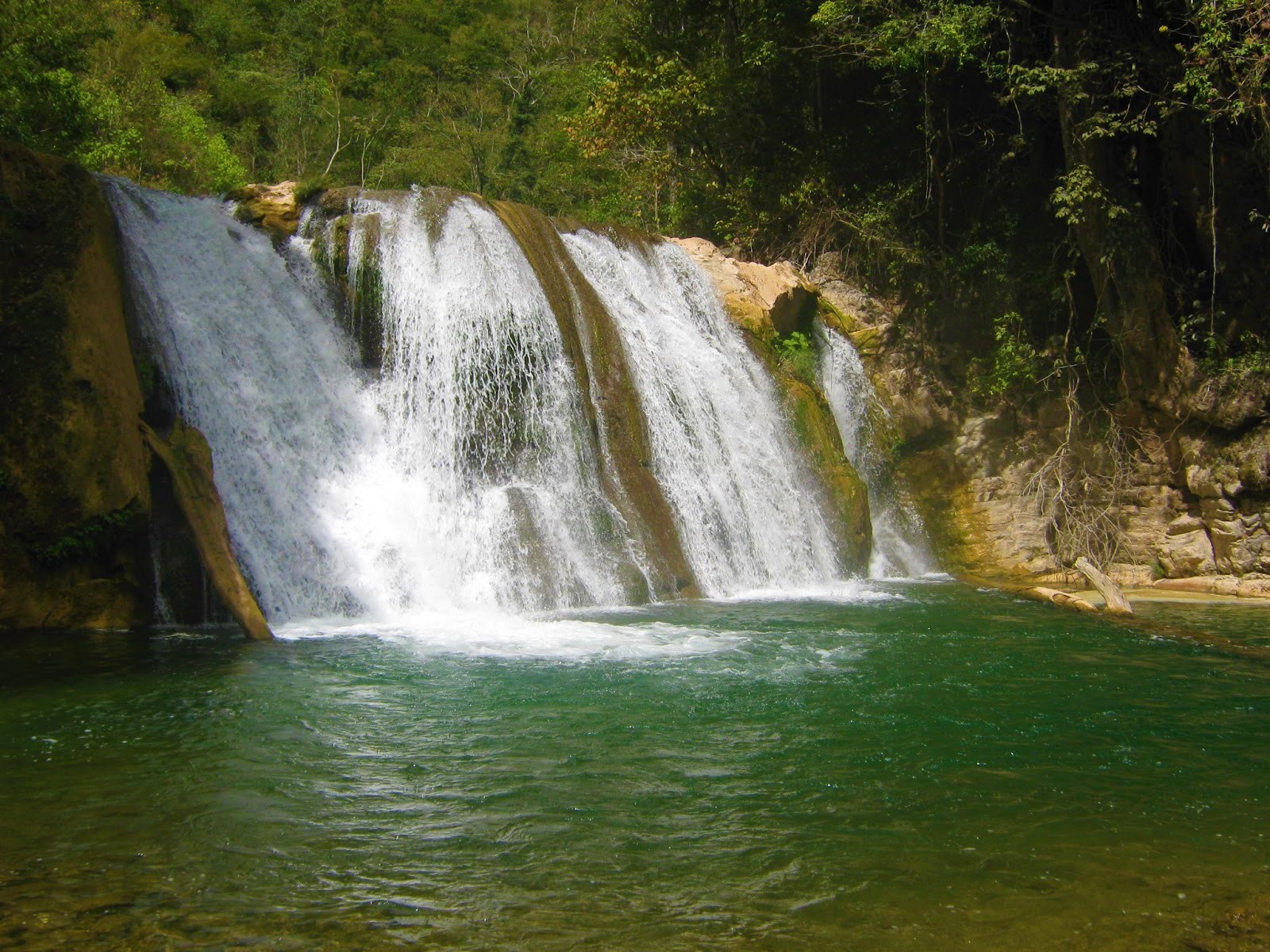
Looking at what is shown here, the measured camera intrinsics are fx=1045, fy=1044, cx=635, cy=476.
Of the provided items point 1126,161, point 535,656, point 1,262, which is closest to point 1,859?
point 535,656

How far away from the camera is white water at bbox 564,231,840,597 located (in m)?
14.2

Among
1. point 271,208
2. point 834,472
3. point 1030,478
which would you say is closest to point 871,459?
point 834,472

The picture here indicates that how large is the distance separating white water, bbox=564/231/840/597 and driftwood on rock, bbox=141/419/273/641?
5749 mm

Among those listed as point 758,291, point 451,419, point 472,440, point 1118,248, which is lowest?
point 472,440

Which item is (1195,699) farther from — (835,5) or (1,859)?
(835,5)

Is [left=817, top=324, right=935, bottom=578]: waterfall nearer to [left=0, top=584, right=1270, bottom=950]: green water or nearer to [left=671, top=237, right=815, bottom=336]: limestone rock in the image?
[left=671, top=237, right=815, bottom=336]: limestone rock

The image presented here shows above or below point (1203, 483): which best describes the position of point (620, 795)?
below

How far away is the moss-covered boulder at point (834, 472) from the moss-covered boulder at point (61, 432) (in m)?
9.47

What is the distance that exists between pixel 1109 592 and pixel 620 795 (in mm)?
8902

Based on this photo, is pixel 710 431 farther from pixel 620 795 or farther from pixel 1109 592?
pixel 620 795

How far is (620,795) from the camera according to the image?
579cm

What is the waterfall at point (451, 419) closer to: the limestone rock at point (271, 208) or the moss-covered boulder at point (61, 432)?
the limestone rock at point (271, 208)

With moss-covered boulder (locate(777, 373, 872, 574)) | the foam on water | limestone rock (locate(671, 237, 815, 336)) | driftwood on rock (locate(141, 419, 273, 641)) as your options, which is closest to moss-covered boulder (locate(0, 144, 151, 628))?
driftwood on rock (locate(141, 419, 273, 641))

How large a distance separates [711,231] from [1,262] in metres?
14.9
